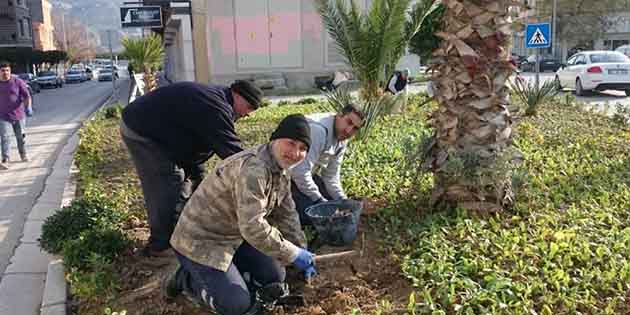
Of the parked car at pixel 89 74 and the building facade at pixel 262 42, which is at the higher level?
the building facade at pixel 262 42

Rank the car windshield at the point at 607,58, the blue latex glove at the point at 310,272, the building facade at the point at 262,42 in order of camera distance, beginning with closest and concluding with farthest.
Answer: the blue latex glove at the point at 310,272 → the car windshield at the point at 607,58 → the building facade at the point at 262,42

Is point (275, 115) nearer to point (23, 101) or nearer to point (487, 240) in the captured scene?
point (23, 101)

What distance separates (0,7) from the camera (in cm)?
5347

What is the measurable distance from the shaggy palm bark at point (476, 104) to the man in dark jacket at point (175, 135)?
1.54 m

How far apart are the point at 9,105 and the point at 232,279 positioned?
7.18 m

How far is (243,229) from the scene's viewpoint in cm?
297

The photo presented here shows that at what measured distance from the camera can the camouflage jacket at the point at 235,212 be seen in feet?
9.67

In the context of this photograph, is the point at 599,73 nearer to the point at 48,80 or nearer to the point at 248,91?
the point at 248,91

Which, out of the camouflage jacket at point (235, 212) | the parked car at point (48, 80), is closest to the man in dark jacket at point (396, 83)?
the camouflage jacket at point (235, 212)

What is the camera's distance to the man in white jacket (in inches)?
164

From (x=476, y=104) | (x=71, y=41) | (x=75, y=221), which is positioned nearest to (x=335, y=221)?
(x=476, y=104)

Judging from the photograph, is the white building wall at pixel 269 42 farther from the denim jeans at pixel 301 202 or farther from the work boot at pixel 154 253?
the work boot at pixel 154 253

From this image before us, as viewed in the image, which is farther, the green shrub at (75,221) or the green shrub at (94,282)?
the green shrub at (75,221)

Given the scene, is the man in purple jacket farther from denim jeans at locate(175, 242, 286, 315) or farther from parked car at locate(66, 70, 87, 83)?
parked car at locate(66, 70, 87, 83)
